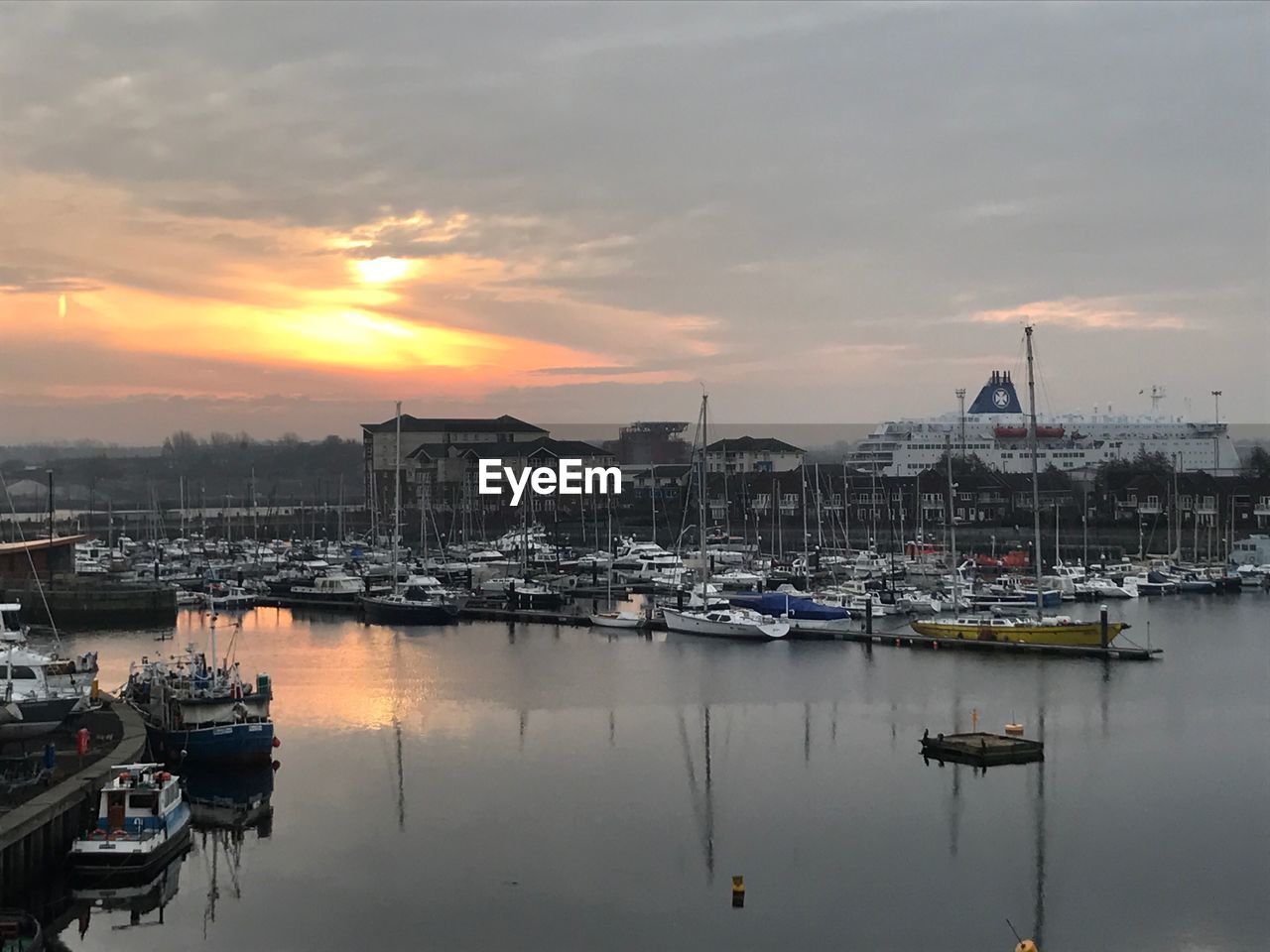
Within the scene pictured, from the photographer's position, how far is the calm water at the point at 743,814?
36.7ft

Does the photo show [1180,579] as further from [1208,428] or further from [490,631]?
[1208,428]

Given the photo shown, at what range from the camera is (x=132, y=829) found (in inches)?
463

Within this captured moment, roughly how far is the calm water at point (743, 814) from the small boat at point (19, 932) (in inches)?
33.2

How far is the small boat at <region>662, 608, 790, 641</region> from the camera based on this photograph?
27.8 metres

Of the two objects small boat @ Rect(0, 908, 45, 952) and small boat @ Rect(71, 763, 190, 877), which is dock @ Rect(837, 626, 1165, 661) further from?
small boat @ Rect(0, 908, 45, 952)

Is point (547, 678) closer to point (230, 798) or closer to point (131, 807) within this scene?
point (230, 798)

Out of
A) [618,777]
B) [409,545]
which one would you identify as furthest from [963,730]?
[409,545]

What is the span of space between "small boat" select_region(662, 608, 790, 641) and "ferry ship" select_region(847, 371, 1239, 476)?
35.0m

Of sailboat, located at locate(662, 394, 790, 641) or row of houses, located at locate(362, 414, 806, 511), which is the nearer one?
sailboat, located at locate(662, 394, 790, 641)

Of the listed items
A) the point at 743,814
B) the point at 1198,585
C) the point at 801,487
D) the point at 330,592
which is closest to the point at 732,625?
the point at 330,592

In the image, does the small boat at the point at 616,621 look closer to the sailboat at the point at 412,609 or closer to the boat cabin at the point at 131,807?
the sailboat at the point at 412,609

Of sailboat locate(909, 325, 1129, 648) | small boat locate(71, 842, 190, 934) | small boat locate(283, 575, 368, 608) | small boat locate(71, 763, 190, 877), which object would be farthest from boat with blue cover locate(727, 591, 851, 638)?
small boat locate(71, 842, 190, 934)

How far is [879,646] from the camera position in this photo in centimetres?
2670

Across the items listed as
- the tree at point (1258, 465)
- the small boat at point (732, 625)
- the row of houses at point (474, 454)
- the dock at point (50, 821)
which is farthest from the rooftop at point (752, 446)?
the dock at point (50, 821)
